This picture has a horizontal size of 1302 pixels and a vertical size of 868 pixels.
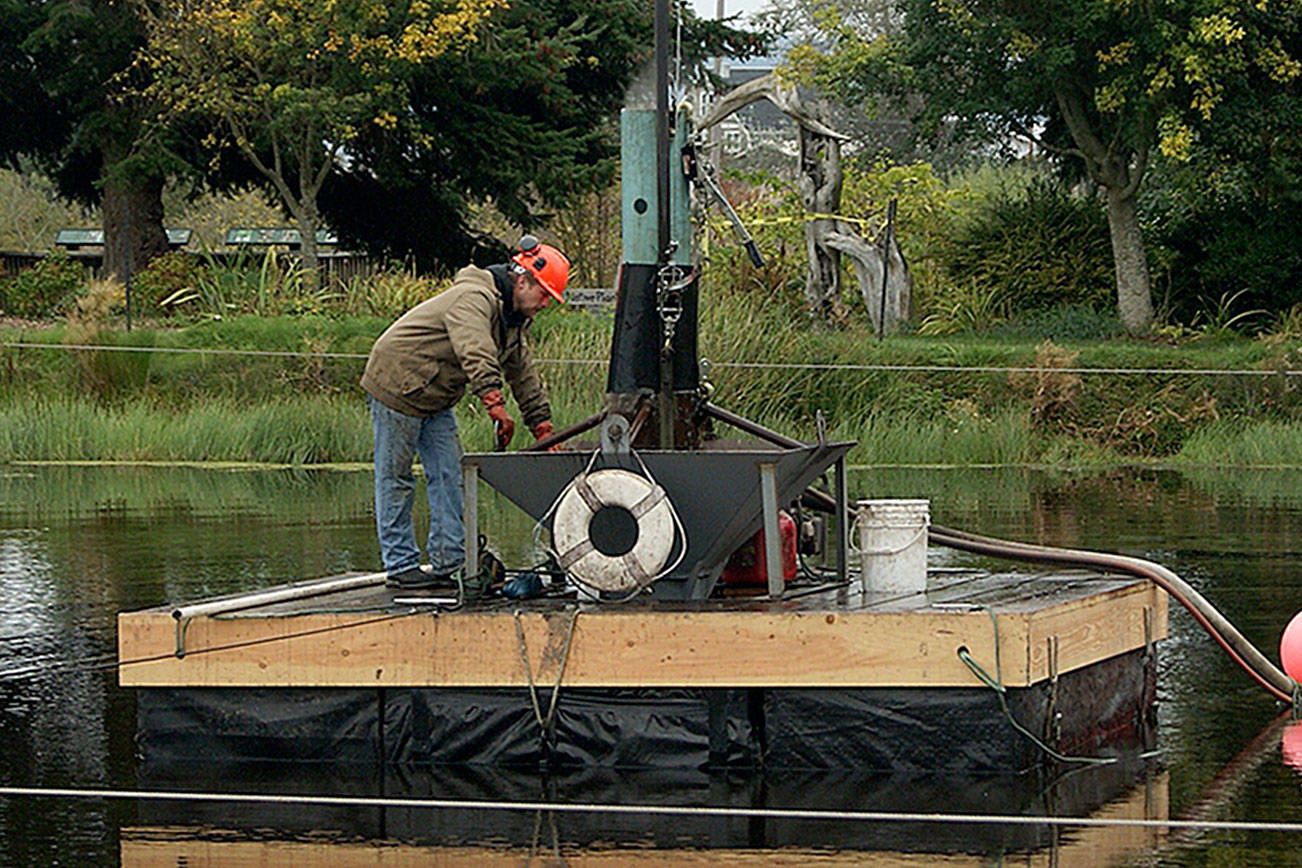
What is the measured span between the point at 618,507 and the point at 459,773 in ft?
3.83

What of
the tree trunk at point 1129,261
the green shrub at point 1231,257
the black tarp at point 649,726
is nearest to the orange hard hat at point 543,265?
the black tarp at point 649,726

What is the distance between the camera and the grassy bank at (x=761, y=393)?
24328mm

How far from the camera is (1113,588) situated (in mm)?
9156

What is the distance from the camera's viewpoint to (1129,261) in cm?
2980

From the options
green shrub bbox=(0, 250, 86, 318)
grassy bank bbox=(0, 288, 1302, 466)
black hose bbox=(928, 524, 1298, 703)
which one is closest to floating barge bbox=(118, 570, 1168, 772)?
black hose bbox=(928, 524, 1298, 703)

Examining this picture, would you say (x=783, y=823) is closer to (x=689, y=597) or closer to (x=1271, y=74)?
(x=689, y=597)

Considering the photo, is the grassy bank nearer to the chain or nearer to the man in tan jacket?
the man in tan jacket

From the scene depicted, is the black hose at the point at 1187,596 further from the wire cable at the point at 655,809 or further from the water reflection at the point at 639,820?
Answer: the wire cable at the point at 655,809

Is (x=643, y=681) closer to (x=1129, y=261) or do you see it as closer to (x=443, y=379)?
(x=443, y=379)

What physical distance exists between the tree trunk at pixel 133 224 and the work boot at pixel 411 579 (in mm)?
23938

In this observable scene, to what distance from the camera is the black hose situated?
9.30 m

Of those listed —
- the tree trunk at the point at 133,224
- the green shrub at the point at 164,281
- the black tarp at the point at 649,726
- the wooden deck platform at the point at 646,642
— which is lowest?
the black tarp at the point at 649,726

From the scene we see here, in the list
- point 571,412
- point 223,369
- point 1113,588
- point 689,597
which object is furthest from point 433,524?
point 223,369

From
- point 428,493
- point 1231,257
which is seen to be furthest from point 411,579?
point 1231,257
